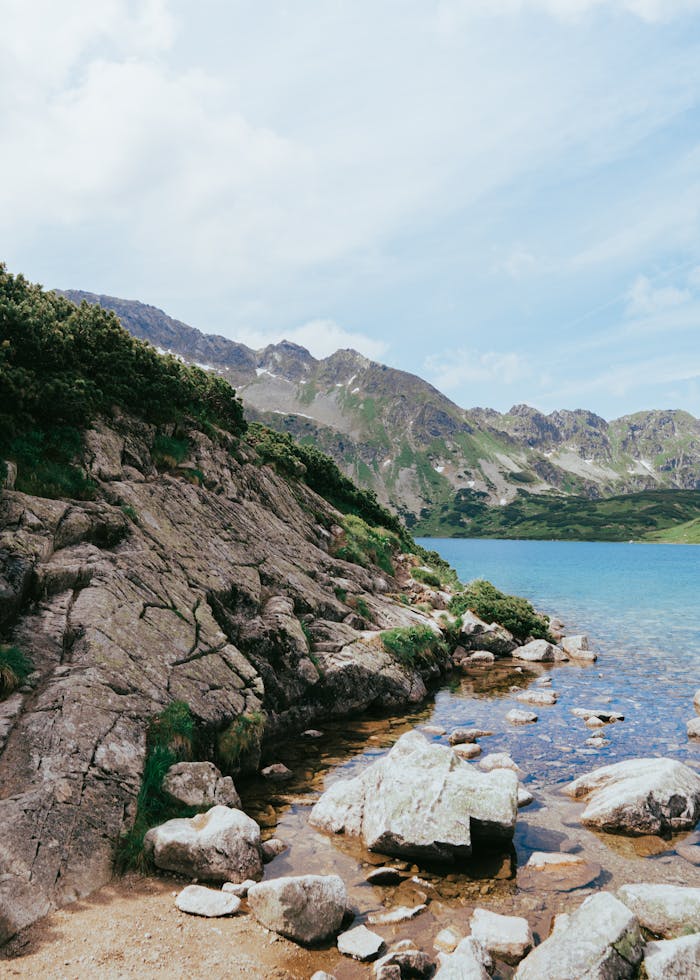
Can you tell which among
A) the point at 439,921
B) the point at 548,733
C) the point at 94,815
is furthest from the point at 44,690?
the point at 548,733

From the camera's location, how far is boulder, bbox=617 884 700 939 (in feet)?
33.6

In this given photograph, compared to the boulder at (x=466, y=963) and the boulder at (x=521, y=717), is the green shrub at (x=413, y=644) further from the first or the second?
the boulder at (x=466, y=963)

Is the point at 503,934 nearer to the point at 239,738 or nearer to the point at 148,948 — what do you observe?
the point at 148,948

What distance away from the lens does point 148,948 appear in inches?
373

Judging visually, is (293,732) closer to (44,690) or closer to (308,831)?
(308,831)

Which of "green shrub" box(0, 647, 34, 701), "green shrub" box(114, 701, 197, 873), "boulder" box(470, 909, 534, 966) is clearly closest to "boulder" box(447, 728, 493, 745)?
"green shrub" box(114, 701, 197, 873)

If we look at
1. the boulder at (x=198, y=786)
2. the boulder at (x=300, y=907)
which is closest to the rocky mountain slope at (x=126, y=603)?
the boulder at (x=198, y=786)

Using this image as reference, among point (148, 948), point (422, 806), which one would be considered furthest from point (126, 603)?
point (422, 806)

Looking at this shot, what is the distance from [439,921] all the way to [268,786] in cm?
799

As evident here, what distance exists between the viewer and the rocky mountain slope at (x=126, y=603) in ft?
40.2

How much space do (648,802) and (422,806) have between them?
6508 mm

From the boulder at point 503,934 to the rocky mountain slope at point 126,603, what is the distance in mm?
7636

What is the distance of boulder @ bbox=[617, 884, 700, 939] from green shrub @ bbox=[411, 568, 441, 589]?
35.3 m

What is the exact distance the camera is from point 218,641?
2044cm
